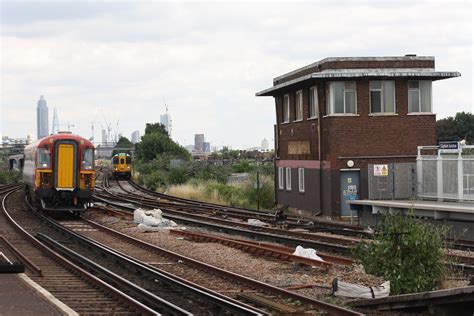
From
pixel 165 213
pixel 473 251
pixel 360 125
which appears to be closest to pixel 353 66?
pixel 360 125

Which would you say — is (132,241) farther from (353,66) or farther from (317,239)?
(353,66)

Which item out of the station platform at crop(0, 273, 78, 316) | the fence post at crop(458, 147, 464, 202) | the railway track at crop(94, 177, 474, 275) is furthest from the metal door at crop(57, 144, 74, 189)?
the station platform at crop(0, 273, 78, 316)

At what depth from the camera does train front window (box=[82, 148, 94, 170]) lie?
2684cm

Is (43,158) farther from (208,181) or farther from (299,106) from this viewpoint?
(208,181)

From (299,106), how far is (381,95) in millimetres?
5058

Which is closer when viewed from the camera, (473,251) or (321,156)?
(473,251)

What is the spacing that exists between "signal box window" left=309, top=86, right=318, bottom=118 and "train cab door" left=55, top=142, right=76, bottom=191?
432 inches

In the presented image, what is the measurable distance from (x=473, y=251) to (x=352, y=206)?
32.0 ft

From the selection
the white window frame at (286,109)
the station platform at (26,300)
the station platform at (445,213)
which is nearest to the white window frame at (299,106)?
the white window frame at (286,109)

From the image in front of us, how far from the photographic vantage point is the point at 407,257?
494 inches

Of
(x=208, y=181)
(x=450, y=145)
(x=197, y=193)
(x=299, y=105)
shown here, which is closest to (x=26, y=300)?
(x=450, y=145)

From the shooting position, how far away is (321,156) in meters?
30.6

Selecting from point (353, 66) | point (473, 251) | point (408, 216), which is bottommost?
point (473, 251)

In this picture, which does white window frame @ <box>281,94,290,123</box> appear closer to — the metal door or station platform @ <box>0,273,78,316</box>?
the metal door
